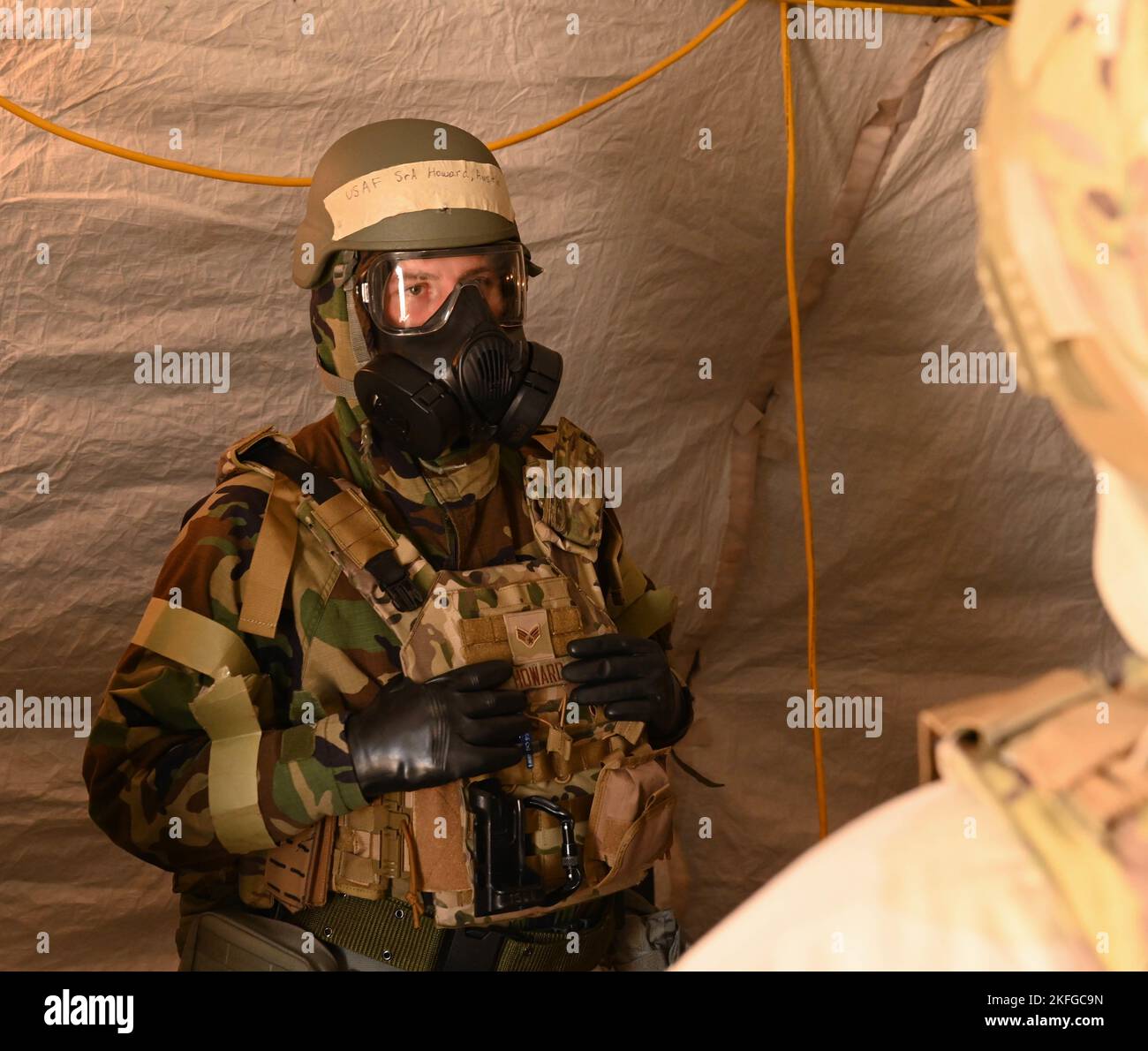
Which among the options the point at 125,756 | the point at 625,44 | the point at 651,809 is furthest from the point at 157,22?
the point at 651,809

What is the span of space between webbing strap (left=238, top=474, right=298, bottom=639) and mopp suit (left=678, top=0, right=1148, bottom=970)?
94 cm

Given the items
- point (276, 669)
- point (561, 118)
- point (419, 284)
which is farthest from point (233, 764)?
point (561, 118)

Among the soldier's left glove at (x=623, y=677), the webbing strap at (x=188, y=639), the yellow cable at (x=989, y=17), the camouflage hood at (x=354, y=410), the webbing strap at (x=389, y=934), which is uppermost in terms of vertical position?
Answer: the yellow cable at (x=989, y=17)

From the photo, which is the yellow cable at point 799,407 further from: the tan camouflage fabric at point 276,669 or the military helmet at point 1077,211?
the military helmet at point 1077,211

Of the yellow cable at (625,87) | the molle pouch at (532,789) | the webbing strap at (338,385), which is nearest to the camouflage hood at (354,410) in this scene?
the webbing strap at (338,385)

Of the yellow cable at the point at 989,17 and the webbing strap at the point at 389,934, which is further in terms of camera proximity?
the yellow cable at the point at 989,17

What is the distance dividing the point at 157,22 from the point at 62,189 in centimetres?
24

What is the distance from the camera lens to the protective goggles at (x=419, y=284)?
4.80 ft

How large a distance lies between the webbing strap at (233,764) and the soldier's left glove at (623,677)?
332 millimetres

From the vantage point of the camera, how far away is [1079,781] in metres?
0.44

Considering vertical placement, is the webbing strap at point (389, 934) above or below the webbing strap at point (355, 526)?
below

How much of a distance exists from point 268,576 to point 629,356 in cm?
78

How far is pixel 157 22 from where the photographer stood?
67.1 inches
